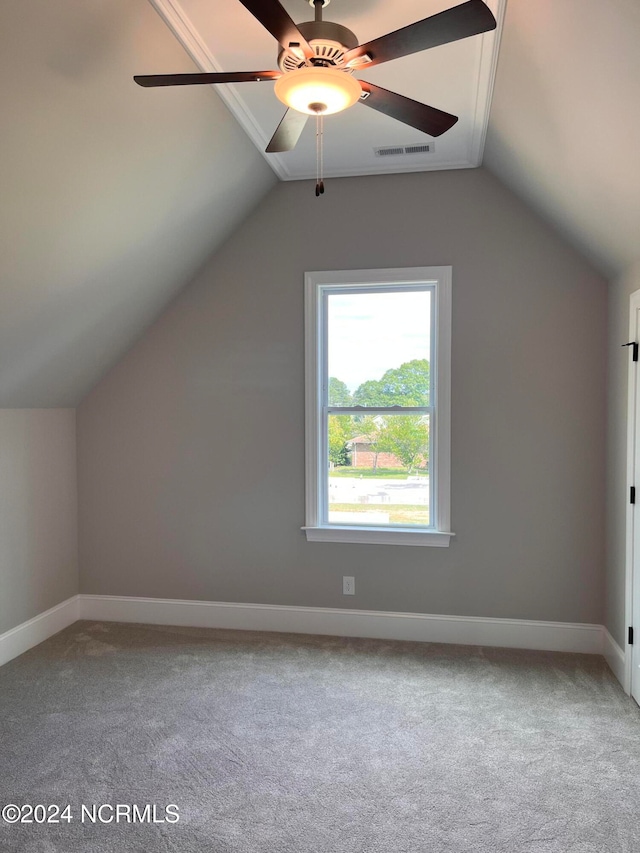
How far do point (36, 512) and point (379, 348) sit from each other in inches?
97.0

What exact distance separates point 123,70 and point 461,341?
235cm

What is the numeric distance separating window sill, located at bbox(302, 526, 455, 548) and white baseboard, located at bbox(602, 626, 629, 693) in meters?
1.05

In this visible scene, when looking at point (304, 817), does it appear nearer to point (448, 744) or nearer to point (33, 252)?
point (448, 744)

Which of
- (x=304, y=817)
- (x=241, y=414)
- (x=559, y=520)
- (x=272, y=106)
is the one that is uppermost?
(x=272, y=106)

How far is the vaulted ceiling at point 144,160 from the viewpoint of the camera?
6.55ft

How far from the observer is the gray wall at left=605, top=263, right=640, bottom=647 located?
323 centimetres

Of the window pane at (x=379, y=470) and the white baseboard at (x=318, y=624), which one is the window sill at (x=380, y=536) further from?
the white baseboard at (x=318, y=624)

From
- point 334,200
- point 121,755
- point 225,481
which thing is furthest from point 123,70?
point 121,755

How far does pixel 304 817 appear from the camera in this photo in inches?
86.0

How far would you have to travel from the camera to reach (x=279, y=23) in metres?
1.67

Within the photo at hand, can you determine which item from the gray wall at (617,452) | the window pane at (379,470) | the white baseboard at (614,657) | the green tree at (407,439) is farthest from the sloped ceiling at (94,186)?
the white baseboard at (614,657)

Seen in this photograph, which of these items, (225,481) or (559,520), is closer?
(559,520)

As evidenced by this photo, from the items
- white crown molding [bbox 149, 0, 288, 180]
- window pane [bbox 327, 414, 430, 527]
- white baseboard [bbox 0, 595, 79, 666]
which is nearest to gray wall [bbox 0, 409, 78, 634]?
white baseboard [bbox 0, 595, 79, 666]

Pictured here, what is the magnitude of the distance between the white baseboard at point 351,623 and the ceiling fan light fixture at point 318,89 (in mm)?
2994
